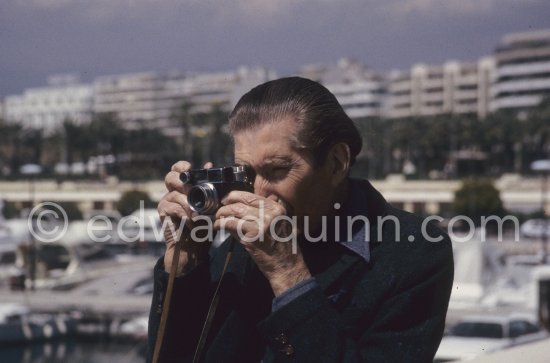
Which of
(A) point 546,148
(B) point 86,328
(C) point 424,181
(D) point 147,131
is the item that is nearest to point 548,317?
(B) point 86,328

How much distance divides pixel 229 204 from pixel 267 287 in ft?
0.72

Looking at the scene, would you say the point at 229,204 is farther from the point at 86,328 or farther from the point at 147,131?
the point at 147,131

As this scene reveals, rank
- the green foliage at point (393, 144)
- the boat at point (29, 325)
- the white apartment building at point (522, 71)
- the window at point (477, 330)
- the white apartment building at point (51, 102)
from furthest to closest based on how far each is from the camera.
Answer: the white apartment building at point (51, 102) → the white apartment building at point (522, 71) → the green foliage at point (393, 144) → the boat at point (29, 325) → the window at point (477, 330)

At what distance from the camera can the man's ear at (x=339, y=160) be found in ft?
4.28

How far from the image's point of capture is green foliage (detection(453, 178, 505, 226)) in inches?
1351

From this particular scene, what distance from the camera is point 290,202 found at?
127cm

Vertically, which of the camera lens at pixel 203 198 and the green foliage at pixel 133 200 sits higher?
the camera lens at pixel 203 198

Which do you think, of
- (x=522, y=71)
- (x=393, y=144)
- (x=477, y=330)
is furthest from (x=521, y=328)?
(x=522, y=71)

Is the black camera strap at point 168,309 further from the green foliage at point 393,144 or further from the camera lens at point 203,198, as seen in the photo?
the green foliage at point 393,144

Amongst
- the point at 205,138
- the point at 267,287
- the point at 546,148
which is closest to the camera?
the point at 267,287

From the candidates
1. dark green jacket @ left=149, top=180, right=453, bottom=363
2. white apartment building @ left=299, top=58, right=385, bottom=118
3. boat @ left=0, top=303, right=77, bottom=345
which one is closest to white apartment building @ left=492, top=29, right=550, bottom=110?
white apartment building @ left=299, top=58, right=385, bottom=118

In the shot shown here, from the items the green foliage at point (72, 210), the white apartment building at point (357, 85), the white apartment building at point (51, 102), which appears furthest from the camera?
the white apartment building at point (51, 102)

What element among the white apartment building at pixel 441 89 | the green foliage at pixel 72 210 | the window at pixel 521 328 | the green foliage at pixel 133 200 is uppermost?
the white apartment building at pixel 441 89

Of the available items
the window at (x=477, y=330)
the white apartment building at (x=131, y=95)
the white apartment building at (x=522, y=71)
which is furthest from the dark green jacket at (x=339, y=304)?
the white apartment building at (x=131, y=95)
